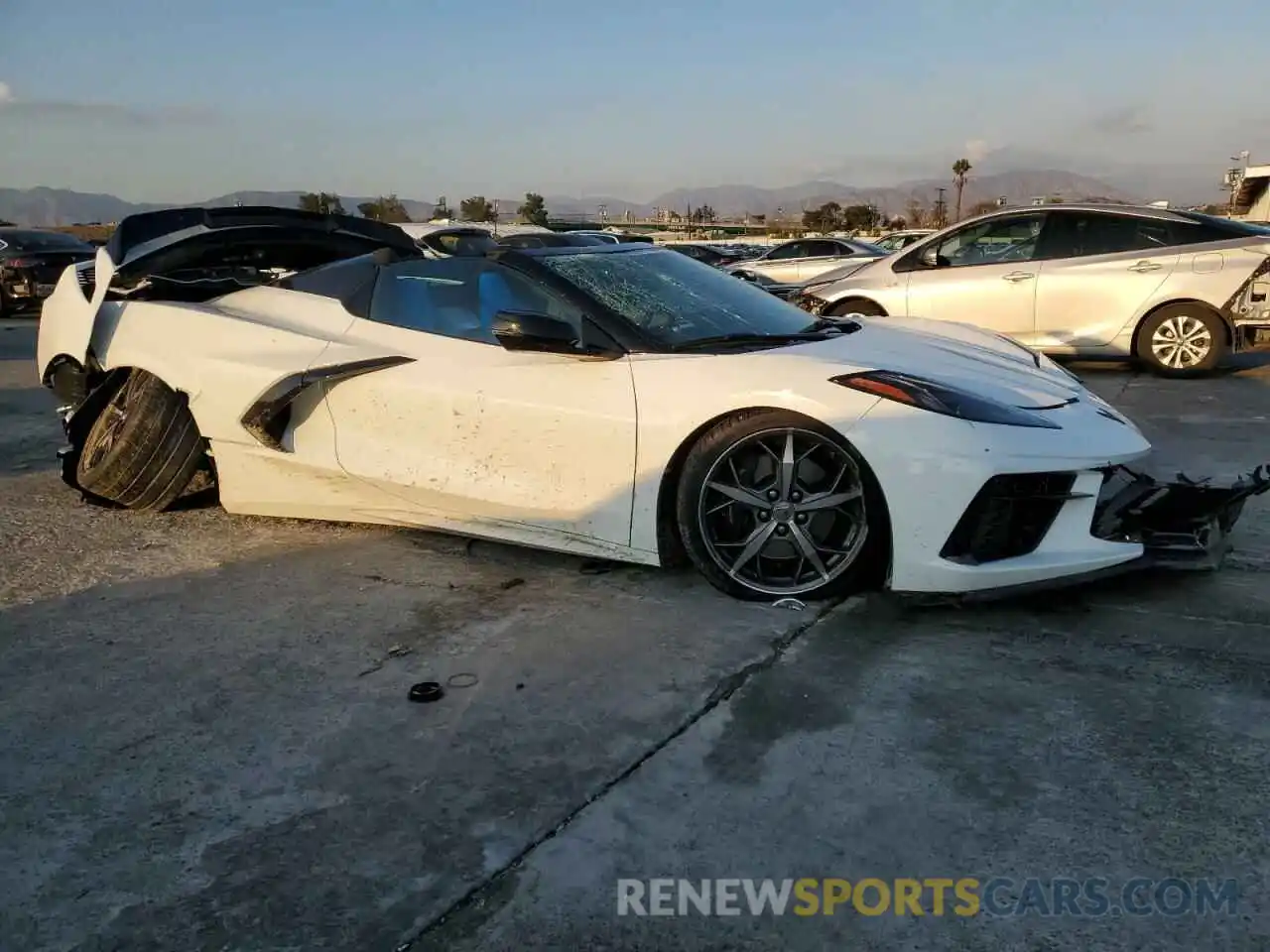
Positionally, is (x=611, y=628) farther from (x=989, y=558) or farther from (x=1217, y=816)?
(x=1217, y=816)

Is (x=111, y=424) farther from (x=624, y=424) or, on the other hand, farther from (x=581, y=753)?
(x=581, y=753)

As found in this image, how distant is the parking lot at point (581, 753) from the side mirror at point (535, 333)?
0.89 m

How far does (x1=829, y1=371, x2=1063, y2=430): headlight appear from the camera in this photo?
3.36 metres

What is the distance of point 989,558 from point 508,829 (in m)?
1.84

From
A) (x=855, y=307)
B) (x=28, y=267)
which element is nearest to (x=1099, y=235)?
(x=855, y=307)

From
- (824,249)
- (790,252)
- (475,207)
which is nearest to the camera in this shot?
(824,249)

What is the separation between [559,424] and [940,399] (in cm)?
133

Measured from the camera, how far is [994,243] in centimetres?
915

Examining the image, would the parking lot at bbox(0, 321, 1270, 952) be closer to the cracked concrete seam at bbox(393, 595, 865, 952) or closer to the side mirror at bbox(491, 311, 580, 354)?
the cracked concrete seam at bbox(393, 595, 865, 952)

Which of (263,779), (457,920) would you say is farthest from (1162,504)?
(263,779)

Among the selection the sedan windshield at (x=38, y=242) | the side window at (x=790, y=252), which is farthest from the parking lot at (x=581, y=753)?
the side window at (x=790, y=252)

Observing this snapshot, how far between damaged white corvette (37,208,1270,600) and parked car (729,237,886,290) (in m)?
11.8

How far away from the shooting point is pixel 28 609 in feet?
12.2

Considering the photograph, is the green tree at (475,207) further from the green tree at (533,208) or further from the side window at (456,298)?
the side window at (456,298)
